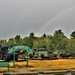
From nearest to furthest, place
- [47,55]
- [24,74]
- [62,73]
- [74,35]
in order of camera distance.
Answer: [24,74]
[62,73]
[47,55]
[74,35]

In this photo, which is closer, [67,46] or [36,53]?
[36,53]

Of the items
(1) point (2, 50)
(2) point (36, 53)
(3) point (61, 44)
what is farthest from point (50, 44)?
(1) point (2, 50)

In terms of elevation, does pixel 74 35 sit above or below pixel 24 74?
above

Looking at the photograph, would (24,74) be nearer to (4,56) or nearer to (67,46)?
(4,56)

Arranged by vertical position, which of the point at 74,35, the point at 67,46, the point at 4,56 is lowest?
the point at 4,56

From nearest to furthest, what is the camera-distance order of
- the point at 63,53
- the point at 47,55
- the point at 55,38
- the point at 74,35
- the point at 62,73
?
the point at 62,73
the point at 47,55
the point at 63,53
the point at 55,38
the point at 74,35

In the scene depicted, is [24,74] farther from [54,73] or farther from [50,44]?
[50,44]

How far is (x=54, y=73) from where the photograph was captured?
2253cm

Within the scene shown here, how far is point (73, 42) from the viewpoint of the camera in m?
83.9

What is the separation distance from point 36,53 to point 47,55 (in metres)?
2.20

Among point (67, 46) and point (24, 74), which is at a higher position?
point (67, 46)

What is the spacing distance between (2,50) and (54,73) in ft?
56.2

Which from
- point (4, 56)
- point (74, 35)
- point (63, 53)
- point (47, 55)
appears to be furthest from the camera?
point (74, 35)

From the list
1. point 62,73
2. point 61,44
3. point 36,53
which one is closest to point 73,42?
point 61,44
